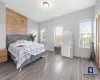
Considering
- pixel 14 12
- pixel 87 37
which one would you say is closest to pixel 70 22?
pixel 87 37

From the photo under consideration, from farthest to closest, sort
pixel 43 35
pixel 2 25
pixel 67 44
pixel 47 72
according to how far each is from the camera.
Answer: pixel 43 35 < pixel 67 44 < pixel 2 25 < pixel 47 72

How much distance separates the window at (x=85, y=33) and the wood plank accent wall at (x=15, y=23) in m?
4.04

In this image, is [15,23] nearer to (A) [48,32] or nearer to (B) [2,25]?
(B) [2,25]

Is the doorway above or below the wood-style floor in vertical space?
above

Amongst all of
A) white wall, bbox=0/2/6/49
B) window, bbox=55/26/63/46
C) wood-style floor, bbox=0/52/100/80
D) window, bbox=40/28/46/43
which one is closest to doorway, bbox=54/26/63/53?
window, bbox=55/26/63/46

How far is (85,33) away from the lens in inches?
193

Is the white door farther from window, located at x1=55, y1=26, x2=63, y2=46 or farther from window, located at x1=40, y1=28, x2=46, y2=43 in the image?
window, located at x1=40, y1=28, x2=46, y2=43

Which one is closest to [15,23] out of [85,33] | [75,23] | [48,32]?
[48,32]

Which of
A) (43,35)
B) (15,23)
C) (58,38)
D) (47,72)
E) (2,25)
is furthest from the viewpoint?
(43,35)

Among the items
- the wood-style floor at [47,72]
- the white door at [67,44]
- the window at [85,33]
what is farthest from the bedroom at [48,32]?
the white door at [67,44]

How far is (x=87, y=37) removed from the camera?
191 inches

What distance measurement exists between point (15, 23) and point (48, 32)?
2.67m

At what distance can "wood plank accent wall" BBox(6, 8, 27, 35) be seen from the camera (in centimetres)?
489

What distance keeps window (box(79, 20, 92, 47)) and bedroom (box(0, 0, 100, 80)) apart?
175 mm
